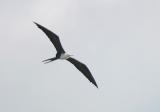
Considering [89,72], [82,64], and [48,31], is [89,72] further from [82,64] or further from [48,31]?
[48,31]

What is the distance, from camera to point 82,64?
97.7 metres

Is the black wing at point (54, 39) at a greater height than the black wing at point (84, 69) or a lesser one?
greater

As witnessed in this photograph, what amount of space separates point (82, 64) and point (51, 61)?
20.6 feet

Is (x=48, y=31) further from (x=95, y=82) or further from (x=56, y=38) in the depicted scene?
(x=95, y=82)

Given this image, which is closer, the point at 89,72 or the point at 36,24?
the point at 36,24

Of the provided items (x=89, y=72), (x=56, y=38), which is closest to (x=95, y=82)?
(x=89, y=72)

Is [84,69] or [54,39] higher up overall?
[54,39]

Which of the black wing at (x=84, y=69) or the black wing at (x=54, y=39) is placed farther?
the black wing at (x=84, y=69)

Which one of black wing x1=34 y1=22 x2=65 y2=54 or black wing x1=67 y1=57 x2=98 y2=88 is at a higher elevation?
black wing x1=34 y1=22 x2=65 y2=54

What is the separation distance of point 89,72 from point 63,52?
4610 millimetres

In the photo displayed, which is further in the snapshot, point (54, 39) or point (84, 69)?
point (84, 69)

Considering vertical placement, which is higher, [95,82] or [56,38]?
[56,38]

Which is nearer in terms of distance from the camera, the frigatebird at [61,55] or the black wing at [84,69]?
the frigatebird at [61,55]

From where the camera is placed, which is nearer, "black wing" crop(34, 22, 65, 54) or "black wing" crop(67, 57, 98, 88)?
"black wing" crop(34, 22, 65, 54)
